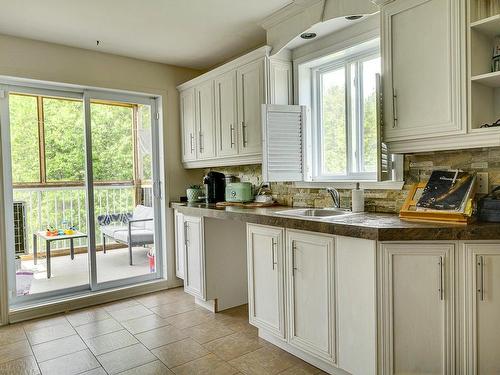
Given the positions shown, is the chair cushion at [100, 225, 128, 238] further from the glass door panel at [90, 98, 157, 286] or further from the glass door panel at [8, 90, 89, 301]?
the glass door panel at [8, 90, 89, 301]

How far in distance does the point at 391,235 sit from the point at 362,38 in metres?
1.53

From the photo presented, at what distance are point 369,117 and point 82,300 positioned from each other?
318cm

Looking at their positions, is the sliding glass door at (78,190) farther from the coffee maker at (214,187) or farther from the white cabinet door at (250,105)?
the white cabinet door at (250,105)

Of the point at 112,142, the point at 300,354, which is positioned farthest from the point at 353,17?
the point at 112,142

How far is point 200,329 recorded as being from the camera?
297 centimetres

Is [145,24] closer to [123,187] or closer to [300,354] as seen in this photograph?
[123,187]

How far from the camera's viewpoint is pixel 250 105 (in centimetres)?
321

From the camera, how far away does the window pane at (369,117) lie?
8.91 feet

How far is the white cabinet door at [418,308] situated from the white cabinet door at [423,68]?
709mm

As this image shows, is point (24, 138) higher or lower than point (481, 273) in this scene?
higher

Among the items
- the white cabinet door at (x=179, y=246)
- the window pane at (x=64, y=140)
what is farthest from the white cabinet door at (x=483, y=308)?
the window pane at (x=64, y=140)

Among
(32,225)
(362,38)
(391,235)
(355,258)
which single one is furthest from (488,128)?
(32,225)

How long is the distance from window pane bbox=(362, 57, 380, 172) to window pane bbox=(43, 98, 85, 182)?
2800mm

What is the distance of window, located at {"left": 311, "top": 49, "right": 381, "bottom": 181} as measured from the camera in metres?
2.74
